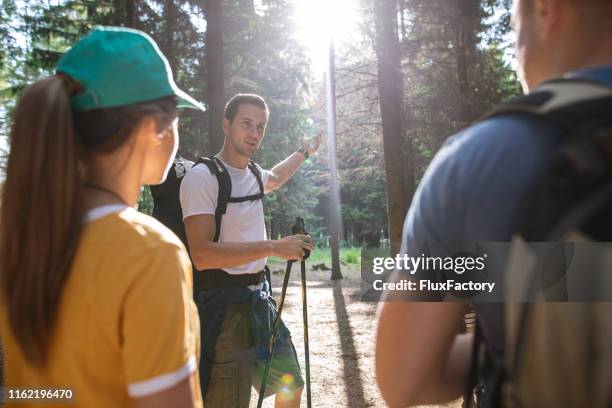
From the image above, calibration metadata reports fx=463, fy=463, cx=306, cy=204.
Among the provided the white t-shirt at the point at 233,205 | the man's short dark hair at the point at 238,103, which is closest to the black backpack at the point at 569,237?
the white t-shirt at the point at 233,205

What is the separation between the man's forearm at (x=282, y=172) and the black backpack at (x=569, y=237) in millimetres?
3194

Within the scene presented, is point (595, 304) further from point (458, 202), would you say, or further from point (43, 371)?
point (43, 371)

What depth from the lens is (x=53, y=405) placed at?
1.23 m

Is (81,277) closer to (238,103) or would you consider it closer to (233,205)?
(233,205)

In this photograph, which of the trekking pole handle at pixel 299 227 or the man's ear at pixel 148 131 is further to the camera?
the trekking pole handle at pixel 299 227

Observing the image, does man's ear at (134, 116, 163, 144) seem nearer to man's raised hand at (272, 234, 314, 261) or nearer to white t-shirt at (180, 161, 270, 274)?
white t-shirt at (180, 161, 270, 274)

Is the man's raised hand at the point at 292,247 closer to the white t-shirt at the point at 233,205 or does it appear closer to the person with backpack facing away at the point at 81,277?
the white t-shirt at the point at 233,205

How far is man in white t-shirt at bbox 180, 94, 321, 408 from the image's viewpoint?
119 inches

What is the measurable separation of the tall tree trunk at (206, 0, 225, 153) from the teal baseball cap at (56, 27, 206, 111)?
7.78 metres

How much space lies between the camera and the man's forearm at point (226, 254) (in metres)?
2.98

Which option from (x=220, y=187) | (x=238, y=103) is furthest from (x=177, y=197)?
(x=238, y=103)

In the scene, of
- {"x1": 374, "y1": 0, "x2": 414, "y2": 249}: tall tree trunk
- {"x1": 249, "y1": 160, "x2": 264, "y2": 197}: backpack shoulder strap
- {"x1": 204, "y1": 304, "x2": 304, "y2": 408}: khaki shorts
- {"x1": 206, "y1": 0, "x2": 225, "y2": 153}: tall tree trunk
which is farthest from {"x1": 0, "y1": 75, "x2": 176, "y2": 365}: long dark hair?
{"x1": 374, "y1": 0, "x2": 414, "y2": 249}: tall tree trunk

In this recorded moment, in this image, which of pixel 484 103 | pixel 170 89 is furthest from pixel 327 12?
pixel 170 89

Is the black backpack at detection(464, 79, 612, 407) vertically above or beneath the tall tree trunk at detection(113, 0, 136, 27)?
beneath
